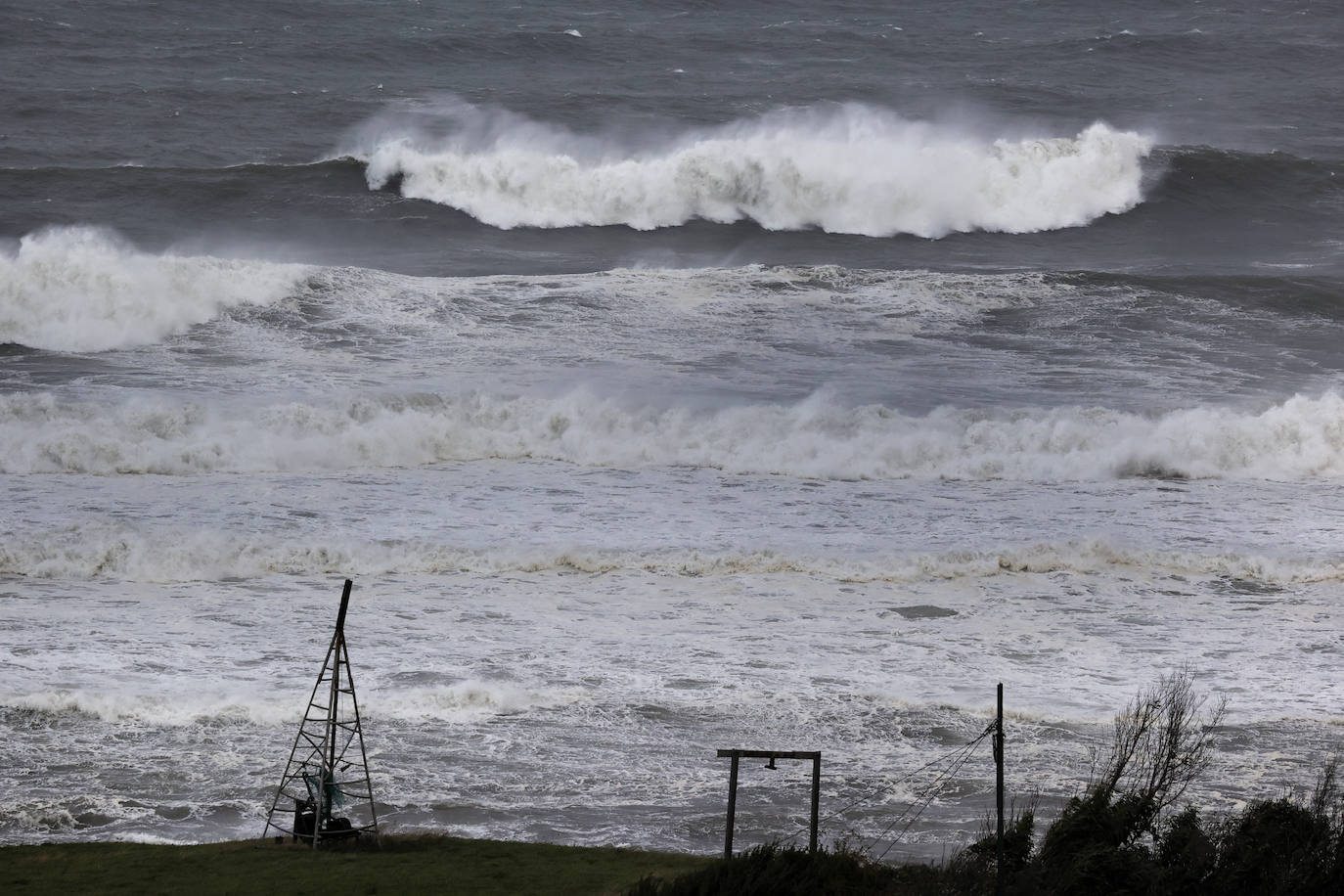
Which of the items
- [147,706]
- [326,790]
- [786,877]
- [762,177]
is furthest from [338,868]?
[762,177]

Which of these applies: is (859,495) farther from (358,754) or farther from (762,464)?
(358,754)

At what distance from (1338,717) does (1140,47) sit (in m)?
46.4

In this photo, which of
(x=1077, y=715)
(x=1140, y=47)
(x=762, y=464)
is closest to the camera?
(x=1077, y=715)

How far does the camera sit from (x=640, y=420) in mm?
25891

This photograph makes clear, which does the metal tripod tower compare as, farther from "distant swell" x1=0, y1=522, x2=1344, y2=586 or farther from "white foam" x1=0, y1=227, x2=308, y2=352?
"white foam" x1=0, y1=227, x2=308, y2=352

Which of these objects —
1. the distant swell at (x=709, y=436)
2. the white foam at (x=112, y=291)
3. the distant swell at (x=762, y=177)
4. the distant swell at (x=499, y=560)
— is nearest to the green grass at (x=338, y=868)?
the distant swell at (x=499, y=560)

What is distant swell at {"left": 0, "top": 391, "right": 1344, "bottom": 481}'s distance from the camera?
23984 millimetres

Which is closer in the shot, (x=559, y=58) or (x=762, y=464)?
(x=762, y=464)

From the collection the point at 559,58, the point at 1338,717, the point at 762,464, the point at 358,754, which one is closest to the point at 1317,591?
the point at 1338,717

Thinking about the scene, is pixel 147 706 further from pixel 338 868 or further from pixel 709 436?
pixel 709 436

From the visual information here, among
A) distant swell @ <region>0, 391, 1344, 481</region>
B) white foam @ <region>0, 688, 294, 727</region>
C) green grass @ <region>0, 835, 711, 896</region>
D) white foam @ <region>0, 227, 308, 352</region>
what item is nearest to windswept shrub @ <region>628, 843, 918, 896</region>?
green grass @ <region>0, 835, 711, 896</region>

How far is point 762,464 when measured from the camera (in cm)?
2488

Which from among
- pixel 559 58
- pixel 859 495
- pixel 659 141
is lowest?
pixel 859 495

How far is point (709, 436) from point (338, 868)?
14966mm
